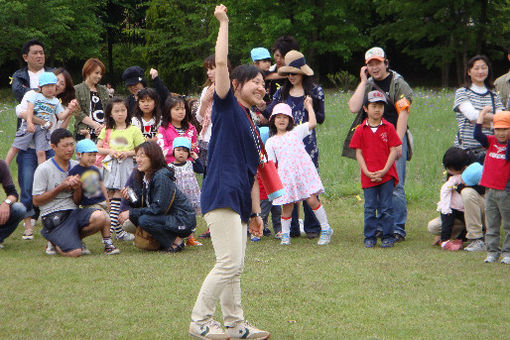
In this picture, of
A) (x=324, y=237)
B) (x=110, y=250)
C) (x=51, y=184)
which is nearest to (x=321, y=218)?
(x=324, y=237)

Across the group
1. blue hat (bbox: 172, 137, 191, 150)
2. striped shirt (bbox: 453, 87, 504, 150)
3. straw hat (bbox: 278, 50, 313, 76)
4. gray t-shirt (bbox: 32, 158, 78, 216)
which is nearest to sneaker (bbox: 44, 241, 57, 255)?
gray t-shirt (bbox: 32, 158, 78, 216)

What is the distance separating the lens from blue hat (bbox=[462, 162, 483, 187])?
7605 millimetres

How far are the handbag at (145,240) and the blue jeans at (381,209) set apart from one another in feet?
7.94


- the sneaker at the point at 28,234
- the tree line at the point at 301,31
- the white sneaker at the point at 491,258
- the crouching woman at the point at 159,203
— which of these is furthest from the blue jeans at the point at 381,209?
the tree line at the point at 301,31

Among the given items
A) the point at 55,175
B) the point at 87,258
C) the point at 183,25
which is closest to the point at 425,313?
the point at 87,258

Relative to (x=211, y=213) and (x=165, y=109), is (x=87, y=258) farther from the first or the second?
(x=211, y=213)

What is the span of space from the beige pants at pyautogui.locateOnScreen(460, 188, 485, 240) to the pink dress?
1.64m

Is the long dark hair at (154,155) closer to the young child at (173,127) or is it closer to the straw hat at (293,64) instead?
the young child at (173,127)

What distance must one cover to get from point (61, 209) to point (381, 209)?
3606 millimetres

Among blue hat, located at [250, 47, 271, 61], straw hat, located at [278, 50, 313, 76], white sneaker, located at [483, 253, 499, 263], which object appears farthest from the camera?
blue hat, located at [250, 47, 271, 61]

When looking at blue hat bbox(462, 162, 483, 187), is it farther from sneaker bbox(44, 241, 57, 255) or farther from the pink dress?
sneaker bbox(44, 241, 57, 255)

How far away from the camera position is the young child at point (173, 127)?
8578 mm

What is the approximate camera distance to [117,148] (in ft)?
28.7

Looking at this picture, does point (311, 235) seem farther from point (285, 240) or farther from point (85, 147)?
point (85, 147)
